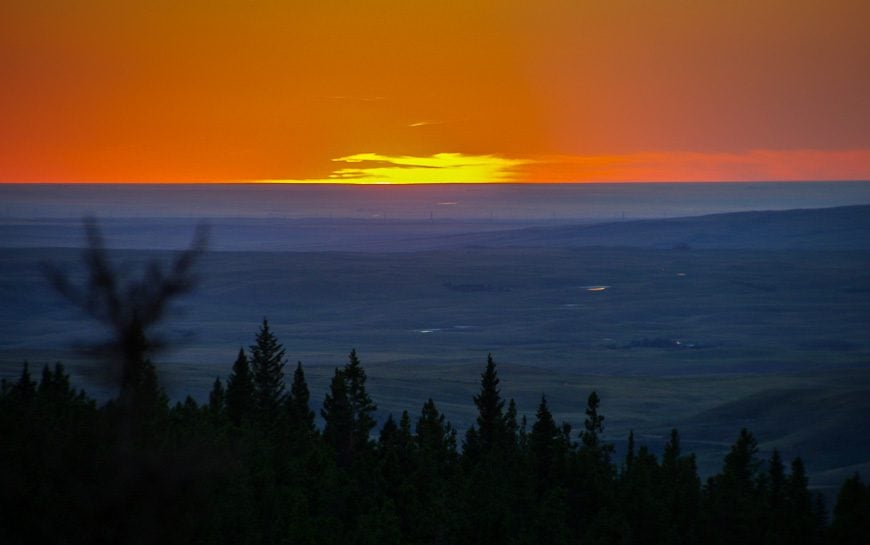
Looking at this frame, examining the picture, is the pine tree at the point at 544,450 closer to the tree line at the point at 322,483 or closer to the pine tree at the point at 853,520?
the tree line at the point at 322,483

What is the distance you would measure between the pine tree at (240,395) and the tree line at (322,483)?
54mm

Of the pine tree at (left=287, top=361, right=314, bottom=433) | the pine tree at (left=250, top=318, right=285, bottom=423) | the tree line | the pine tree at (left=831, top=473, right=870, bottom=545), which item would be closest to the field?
the tree line

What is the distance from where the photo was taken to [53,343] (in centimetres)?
9162

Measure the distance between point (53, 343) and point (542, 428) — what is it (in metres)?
69.9

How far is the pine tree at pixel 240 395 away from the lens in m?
33.8

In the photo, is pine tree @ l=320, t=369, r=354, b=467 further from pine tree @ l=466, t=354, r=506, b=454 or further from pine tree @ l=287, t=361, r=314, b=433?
pine tree @ l=466, t=354, r=506, b=454

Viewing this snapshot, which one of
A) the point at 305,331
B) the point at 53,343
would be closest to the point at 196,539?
the point at 53,343

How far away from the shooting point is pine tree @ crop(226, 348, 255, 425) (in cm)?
3384

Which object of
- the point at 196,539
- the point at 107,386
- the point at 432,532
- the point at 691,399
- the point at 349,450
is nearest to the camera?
the point at 107,386

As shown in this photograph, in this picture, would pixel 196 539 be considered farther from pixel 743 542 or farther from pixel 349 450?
pixel 349 450

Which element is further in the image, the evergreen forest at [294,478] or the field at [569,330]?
the field at [569,330]

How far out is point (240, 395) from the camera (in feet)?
113

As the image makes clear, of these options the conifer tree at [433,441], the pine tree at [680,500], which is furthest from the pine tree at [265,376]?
the pine tree at [680,500]

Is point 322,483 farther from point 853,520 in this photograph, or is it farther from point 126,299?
point 126,299
